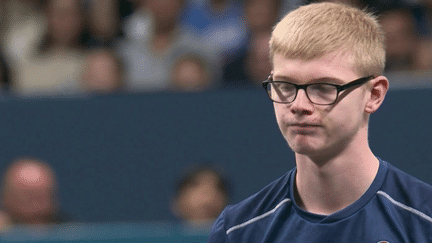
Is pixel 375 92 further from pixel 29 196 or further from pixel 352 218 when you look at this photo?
pixel 29 196

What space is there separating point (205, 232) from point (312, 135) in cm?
224

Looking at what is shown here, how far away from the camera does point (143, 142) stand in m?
5.98

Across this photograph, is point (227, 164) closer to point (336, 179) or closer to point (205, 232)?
point (205, 232)

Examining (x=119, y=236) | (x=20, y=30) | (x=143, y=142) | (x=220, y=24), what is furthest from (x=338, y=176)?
(x=20, y=30)

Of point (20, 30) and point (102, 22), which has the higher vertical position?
point (20, 30)

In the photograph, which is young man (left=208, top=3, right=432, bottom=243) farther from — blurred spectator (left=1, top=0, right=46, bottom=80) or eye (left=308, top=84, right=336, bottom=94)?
blurred spectator (left=1, top=0, right=46, bottom=80)

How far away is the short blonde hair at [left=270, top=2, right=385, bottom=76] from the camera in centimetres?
224

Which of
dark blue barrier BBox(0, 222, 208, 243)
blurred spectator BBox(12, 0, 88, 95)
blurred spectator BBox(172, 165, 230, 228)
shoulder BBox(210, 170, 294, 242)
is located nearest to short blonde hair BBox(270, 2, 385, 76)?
shoulder BBox(210, 170, 294, 242)

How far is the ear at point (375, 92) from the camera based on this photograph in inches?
90.7

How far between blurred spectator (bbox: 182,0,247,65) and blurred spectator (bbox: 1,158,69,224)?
5.69 ft

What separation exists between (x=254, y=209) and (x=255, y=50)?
3602 millimetres

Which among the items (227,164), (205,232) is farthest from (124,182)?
(205,232)

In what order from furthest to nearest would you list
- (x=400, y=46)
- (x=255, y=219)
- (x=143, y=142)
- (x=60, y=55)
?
(x=60, y=55), (x=143, y=142), (x=400, y=46), (x=255, y=219)

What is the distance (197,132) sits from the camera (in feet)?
19.3
